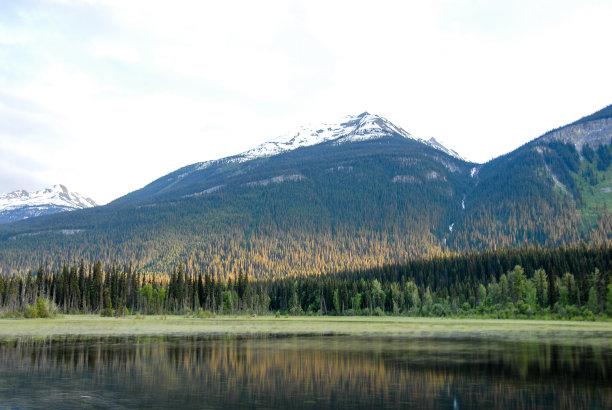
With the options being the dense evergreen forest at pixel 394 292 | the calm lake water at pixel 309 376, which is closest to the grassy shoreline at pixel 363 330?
the calm lake water at pixel 309 376

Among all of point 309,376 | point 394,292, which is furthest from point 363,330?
point 394,292

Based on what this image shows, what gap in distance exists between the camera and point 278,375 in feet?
118

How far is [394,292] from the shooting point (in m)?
147

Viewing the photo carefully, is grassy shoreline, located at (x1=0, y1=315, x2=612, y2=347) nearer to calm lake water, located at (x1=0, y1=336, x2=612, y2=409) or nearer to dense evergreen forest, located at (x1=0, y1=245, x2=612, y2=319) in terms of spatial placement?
calm lake water, located at (x1=0, y1=336, x2=612, y2=409)

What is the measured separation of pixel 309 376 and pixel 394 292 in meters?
115

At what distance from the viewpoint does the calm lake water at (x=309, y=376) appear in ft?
90.7

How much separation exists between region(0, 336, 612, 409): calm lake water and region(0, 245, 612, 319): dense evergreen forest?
68661 mm

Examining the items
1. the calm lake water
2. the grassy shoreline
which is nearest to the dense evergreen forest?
the grassy shoreline

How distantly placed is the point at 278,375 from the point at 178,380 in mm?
6574

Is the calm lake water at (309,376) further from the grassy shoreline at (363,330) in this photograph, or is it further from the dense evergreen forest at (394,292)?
the dense evergreen forest at (394,292)

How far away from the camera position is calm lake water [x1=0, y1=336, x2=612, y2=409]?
90.7 feet

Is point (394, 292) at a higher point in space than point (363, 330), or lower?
higher

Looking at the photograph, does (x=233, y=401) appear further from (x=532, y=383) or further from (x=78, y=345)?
(x=78, y=345)

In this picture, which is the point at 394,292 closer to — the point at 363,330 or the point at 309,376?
the point at 363,330
